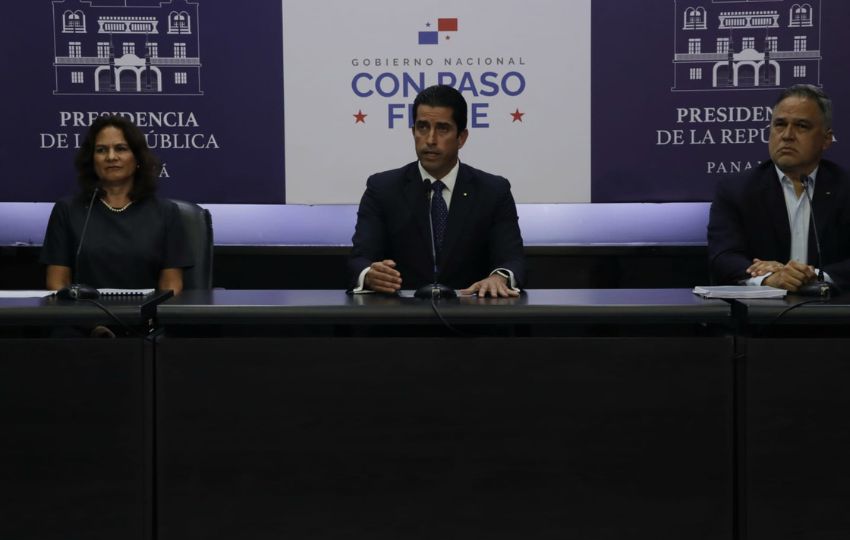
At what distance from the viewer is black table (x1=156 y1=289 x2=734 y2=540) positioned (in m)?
2.35

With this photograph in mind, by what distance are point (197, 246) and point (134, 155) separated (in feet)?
1.25

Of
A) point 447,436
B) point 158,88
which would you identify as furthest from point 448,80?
point 447,436

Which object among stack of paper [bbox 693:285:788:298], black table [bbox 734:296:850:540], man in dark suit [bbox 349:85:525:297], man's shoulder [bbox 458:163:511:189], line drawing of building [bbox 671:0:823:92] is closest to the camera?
black table [bbox 734:296:850:540]

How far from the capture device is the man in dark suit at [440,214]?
334 cm

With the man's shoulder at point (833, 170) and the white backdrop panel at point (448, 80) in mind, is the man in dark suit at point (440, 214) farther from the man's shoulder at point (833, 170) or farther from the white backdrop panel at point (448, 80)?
the man's shoulder at point (833, 170)

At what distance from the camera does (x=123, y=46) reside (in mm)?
4223

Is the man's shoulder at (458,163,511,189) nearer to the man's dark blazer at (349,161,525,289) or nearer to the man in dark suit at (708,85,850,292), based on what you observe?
the man's dark blazer at (349,161,525,289)

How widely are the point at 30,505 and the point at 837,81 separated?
3389 millimetres

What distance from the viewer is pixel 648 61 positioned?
4.22 m

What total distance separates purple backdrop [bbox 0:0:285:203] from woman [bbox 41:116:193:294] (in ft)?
2.62

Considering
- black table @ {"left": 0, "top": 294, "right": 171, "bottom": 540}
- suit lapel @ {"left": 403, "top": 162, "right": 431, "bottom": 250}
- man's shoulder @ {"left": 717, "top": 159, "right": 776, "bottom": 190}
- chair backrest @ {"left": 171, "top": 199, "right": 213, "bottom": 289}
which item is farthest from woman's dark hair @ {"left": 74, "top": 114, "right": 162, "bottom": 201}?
man's shoulder @ {"left": 717, "top": 159, "right": 776, "bottom": 190}

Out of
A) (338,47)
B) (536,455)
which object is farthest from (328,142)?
(536,455)

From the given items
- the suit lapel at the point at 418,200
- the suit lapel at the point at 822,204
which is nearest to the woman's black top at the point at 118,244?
the suit lapel at the point at 418,200

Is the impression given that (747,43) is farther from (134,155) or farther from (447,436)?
(447,436)
